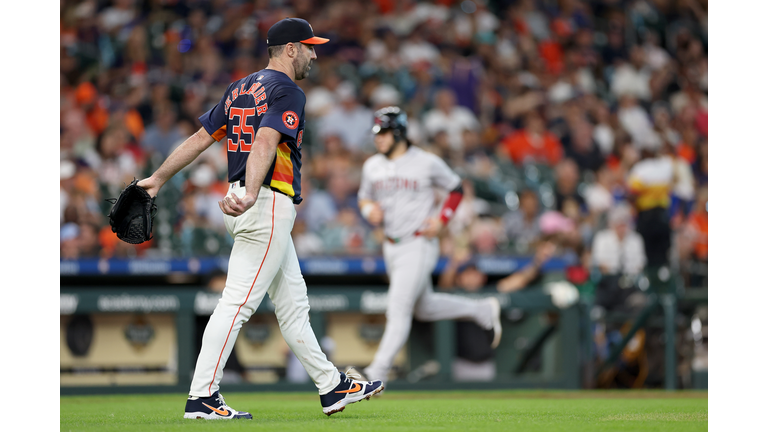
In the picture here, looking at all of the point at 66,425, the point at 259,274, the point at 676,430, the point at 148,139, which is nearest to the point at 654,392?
the point at 676,430

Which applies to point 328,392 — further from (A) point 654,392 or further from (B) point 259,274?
(A) point 654,392

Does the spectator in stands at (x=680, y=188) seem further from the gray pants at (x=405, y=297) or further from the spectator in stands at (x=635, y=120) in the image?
the gray pants at (x=405, y=297)

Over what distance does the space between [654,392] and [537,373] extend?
1.13 m

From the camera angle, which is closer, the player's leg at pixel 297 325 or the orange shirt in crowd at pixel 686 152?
the player's leg at pixel 297 325

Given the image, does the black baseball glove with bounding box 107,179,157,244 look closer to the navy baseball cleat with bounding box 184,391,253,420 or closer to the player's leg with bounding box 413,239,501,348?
the navy baseball cleat with bounding box 184,391,253,420

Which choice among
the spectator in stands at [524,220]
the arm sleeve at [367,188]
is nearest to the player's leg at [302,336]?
the arm sleeve at [367,188]

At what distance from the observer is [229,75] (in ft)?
41.8

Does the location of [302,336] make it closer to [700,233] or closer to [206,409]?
[206,409]

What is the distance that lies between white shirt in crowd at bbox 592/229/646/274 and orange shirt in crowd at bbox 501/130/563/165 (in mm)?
2505

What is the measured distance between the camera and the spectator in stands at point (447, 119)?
12164 mm

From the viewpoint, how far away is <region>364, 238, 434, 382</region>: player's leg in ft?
21.9

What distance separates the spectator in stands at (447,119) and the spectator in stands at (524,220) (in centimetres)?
209

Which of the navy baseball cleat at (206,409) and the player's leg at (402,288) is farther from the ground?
the player's leg at (402,288)

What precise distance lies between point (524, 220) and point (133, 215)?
6.32 metres
